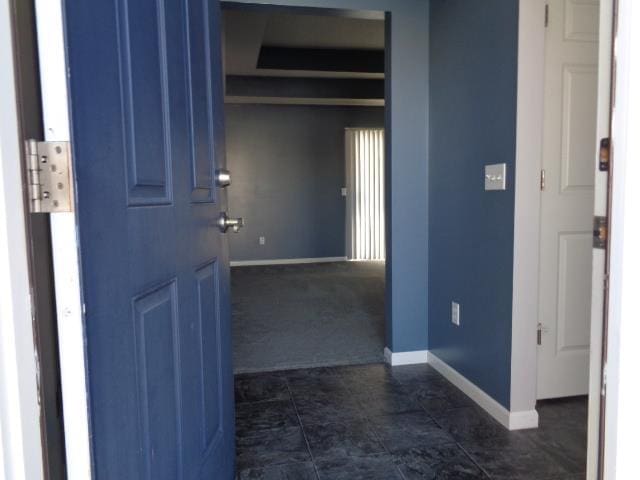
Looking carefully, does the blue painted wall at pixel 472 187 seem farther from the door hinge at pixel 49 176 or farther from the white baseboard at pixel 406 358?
the door hinge at pixel 49 176

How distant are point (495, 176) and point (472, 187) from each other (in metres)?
0.23

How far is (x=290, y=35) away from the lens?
5324 millimetres

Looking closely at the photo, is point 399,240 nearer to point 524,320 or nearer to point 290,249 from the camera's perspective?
point 524,320

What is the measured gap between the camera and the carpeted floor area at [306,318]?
10.3 ft

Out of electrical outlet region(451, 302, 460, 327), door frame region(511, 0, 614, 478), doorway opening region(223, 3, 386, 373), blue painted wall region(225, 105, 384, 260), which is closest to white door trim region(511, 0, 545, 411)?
door frame region(511, 0, 614, 478)

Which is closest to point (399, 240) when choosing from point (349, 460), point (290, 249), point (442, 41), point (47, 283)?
point (442, 41)

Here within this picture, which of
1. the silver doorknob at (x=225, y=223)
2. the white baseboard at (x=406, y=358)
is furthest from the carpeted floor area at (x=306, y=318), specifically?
the silver doorknob at (x=225, y=223)

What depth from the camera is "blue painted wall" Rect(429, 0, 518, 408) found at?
2.13 m

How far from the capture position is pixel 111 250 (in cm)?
79

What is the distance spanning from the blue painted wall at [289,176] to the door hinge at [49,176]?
6.28m

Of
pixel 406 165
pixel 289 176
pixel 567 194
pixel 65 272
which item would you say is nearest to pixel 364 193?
pixel 289 176

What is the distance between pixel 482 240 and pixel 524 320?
1.44 feet

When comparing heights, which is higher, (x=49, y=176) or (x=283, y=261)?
(x=49, y=176)

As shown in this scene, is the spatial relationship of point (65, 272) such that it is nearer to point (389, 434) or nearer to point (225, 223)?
point (225, 223)
